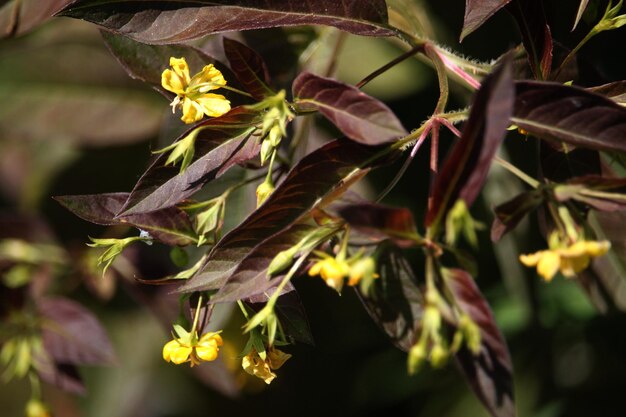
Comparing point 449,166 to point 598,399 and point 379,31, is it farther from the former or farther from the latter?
point 598,399

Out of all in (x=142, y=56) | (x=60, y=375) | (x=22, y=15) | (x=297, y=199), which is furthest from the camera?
(x=60, y=375)

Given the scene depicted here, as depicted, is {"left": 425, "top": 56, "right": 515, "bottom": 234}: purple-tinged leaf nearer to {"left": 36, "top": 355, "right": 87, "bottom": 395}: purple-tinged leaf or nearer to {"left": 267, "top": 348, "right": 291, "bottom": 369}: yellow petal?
{"left": 267, "top": 348, "right": 291, "bottom": 369}: yellow petal

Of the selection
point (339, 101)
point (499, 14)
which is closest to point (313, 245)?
point (339, 101)

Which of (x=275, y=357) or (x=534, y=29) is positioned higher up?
(x=534, y=29)

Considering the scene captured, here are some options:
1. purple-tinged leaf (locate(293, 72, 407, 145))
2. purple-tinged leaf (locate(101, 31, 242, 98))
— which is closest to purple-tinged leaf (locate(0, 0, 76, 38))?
purple-tinged leaf (locate(101, 31, 242, 98))

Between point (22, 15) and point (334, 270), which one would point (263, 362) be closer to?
point (334, 270)

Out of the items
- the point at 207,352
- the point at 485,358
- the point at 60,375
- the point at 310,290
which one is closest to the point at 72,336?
the point at 60,375

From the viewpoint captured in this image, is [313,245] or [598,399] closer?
[313,245]
